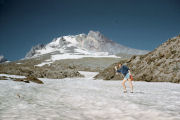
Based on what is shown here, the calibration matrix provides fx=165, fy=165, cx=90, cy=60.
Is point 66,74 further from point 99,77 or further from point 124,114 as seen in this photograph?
point 124,114

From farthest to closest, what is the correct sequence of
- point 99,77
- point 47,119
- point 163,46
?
point 99,77, point 163,46, point 47,119

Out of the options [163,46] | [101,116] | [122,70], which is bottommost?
[101,116]

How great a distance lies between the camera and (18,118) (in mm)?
6012

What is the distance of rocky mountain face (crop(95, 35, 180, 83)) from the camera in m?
25.3

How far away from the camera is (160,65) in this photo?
94.2 ft

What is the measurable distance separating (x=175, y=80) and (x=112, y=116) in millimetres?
19545

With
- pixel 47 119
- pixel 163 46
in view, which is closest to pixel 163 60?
pixel 163 46

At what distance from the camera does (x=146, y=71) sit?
30078 millimetres

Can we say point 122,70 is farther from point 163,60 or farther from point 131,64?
point 131,64

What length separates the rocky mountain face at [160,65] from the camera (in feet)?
83.1

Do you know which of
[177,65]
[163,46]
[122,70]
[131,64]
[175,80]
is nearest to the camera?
[122,70]

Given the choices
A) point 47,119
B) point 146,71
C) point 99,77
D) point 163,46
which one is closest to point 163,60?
point 146,71

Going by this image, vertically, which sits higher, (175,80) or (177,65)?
(177,65)

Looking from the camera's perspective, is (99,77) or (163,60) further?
(99,77)
